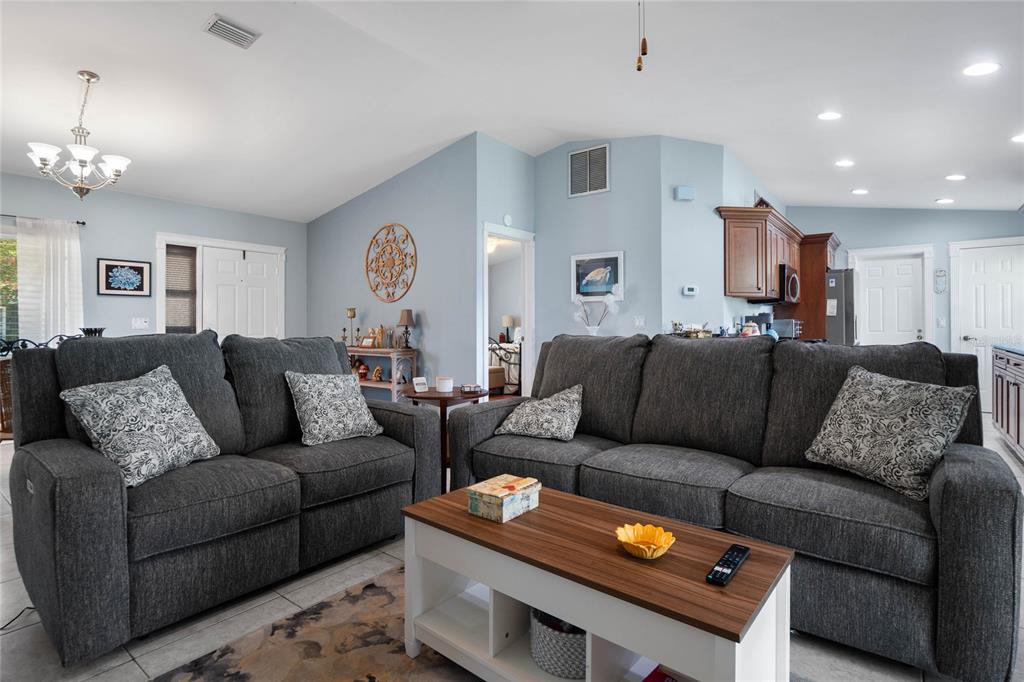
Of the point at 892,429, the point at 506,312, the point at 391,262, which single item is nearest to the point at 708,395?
the point at 892,429

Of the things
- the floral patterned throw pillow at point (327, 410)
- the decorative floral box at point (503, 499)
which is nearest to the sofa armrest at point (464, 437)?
the floral patterned throw pillow at point (327, 410)

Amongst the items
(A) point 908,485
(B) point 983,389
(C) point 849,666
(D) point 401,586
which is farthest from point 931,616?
(B) point 983,389

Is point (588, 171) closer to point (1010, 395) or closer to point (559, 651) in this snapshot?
point (1010, 395)

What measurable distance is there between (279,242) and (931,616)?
24.1ft

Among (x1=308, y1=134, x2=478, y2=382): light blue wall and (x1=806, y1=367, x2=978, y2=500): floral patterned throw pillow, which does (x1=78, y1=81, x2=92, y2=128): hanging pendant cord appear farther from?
(x1=806, y1=367, x2=978, y2=500): floral patterned throw pillow

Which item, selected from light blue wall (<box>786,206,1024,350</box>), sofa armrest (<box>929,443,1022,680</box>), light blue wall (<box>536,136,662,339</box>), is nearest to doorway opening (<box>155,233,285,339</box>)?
light blue wall (<box>536,136,662,339</box>)

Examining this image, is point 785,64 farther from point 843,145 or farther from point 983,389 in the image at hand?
point 983,389

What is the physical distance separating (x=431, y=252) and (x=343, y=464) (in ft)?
12.4

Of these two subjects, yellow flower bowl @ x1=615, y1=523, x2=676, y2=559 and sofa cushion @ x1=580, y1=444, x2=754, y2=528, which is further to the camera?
sofa cushion @ x1=580, y1=444, x2=754, y2=528

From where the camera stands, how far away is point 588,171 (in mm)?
5609

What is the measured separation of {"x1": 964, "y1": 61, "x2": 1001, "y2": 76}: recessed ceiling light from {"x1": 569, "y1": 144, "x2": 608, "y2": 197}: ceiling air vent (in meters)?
2.92

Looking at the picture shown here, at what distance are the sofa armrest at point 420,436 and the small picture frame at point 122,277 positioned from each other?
15.1 ft

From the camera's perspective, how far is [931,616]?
152cm

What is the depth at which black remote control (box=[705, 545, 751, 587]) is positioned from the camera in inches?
46.7
